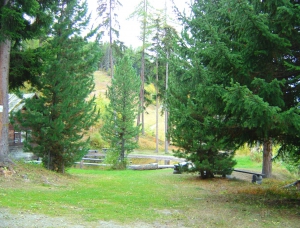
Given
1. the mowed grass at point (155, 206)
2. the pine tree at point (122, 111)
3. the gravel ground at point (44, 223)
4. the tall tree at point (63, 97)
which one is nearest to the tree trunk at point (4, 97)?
the mowed grass at point (155, 206)

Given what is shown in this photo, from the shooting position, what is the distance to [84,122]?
1609cm

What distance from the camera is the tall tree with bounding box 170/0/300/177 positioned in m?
6.46

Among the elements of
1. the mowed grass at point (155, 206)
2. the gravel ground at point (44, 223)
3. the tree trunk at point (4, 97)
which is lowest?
the mowed grass at point (155, 206)

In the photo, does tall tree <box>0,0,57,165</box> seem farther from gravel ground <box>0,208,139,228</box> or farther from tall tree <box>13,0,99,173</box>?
gravel ground <box>0,208,139,228</box>

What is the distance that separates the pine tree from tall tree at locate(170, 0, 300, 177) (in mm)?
17066

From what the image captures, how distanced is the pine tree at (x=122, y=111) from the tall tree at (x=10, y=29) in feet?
44.2

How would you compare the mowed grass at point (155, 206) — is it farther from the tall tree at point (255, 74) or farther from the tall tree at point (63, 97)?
the tall tree at point (63, 97)

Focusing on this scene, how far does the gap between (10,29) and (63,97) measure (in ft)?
14.7

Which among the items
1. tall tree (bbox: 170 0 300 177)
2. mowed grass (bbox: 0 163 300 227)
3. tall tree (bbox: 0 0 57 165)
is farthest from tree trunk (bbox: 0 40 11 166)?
tall tree (bbox: 170 0 300 177)

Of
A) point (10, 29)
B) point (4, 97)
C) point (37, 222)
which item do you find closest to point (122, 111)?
point (4, 97)

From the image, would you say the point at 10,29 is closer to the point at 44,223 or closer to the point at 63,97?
the point at 63,97

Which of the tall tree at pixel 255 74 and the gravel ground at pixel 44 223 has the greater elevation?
the tall tree at pixel 255 74

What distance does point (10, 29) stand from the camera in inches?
432

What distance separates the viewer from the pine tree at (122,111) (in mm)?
26078
